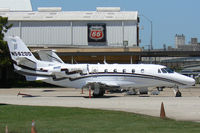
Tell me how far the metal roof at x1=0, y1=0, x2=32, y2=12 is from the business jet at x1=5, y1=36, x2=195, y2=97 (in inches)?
1933

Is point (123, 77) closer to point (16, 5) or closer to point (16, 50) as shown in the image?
point (16, 50)

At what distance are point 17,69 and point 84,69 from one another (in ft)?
18.4

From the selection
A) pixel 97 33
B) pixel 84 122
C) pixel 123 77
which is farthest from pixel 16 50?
pixel 97 33

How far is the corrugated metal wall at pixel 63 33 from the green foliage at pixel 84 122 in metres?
44.7

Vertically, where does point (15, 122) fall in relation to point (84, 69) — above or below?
below

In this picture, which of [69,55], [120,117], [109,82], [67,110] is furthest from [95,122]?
[69,55]

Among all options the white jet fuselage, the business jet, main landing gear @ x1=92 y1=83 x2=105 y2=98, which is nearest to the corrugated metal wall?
the business jet

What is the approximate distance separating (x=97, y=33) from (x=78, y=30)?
3.25m

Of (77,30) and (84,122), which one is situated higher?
(77,30)

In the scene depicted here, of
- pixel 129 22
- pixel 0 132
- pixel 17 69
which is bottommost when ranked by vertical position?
pixel 0 132

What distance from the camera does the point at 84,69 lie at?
34.8 metres

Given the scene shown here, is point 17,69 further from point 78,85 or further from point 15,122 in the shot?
point 15,122

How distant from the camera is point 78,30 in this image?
67.5 m

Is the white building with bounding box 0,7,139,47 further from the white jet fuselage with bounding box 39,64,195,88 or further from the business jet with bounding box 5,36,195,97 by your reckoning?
the white jet fuselage with bounding box 39,64,195,88
